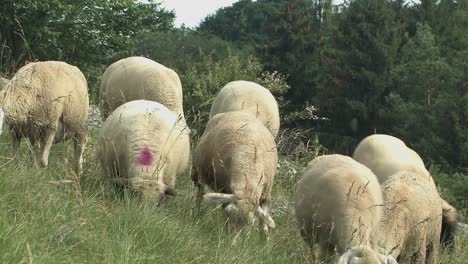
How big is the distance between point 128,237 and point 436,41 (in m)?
54.3

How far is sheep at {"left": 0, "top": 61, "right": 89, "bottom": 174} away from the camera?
8.25 metres

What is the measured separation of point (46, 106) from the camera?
864 cm

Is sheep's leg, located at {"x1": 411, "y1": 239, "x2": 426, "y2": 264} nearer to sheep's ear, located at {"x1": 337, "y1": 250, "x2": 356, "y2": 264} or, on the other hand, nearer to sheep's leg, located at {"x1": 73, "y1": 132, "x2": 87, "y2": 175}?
sheep's ear, located at {"x1": 337, "y1": 250, "x2": 356, "y2": 264}

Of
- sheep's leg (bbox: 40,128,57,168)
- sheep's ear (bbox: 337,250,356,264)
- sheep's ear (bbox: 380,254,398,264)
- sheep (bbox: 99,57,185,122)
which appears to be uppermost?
sheep (bbox: 99,57,185,122)

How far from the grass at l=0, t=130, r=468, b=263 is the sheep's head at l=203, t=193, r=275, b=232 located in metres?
0.13

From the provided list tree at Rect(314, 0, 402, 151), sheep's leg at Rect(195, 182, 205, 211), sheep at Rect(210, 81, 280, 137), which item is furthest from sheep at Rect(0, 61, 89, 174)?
tree at Rect(314, 0, 402, 151)

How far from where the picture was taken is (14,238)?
464 cm

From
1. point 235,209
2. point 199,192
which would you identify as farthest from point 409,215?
point 199,192

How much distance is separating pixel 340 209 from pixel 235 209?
1.01 m

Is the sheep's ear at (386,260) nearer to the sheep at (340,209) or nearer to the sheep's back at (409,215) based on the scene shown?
the sheep at (340,209)

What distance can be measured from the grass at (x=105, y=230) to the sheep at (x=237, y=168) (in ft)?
0.68

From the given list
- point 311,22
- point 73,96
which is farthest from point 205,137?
point 311,22

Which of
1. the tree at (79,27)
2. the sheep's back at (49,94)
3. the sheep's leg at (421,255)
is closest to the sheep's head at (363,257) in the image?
the sheep's leg at (421,255)

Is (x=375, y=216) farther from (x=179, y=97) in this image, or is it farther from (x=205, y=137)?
(x=179, y=97)
